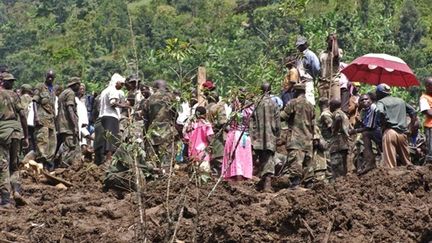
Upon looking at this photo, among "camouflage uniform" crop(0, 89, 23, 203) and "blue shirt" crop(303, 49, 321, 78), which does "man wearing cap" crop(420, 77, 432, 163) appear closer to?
"blue shirt" crop(303, 49, 321, 78)

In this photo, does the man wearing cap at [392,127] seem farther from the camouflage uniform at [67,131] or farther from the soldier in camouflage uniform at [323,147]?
the camouflage uniform at [67,131]

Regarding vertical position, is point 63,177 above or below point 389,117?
below

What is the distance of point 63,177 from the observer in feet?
44.3

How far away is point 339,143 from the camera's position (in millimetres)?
→ 11828

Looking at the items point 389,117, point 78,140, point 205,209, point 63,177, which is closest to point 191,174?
point 205,209

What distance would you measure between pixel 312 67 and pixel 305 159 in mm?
2075

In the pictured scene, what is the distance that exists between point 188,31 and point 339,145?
5805cm

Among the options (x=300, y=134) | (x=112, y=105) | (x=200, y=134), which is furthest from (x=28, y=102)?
(x=300, y=134)

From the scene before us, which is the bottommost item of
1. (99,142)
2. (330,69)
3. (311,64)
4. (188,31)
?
(188,31)

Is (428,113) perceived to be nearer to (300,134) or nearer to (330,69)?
(300,134)

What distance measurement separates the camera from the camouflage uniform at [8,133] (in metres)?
11.0

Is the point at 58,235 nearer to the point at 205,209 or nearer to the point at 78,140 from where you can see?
the point at 205,209

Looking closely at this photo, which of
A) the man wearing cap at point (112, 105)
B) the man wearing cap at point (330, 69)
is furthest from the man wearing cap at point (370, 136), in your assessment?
the man wearing cap at point (112, 105)

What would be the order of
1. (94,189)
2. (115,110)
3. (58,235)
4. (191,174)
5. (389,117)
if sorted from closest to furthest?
(191,174) → (58,235) → (389,117) → (94,189) → (115,110)
